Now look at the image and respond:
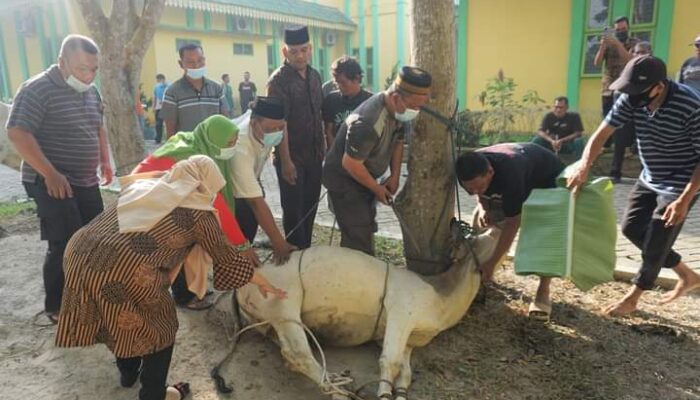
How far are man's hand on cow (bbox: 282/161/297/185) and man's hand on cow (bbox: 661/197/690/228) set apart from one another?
8.37 ft

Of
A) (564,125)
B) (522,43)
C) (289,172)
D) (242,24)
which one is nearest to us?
(289,172)

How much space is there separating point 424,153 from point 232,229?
1360mm

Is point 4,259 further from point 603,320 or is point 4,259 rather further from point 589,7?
point 589,7

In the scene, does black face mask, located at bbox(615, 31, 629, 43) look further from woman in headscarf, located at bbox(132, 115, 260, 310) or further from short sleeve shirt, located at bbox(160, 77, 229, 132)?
woman in headscarf, located at bbox(132, 115, 260, 310)

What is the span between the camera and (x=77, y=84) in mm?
3365

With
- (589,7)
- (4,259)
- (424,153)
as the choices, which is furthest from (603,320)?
(589,7)

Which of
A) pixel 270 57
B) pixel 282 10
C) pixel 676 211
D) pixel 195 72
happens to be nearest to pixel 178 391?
pixel 195 72

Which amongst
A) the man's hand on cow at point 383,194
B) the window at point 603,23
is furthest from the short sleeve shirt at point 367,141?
the window at point 603,23

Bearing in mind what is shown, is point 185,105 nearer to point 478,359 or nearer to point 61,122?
point 61,122

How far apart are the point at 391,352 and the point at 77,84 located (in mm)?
2477

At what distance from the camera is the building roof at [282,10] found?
15.9 meters

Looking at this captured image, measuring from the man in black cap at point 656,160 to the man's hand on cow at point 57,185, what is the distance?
301 centimetres

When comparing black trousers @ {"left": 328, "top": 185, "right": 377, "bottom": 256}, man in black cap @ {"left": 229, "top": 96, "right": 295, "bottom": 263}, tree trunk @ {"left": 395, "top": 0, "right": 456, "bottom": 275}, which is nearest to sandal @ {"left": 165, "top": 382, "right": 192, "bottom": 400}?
man in black cap @ {"left": 229, "top": 96, "right": 295, "bottom": 263}

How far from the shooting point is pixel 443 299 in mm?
3199
